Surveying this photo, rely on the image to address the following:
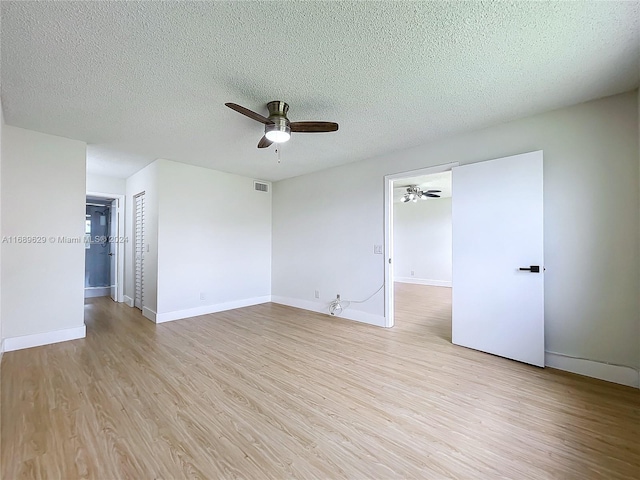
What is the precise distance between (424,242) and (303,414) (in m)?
7.28

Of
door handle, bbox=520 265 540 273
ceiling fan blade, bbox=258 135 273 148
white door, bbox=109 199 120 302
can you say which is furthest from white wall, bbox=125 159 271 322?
door handle, bbox=520 265 540 273

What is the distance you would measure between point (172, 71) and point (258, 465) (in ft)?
8.79

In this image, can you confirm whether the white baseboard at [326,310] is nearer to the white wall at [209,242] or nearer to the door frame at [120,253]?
the white wall at [209,242]

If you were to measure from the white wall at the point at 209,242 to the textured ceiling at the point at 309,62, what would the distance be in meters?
1.47

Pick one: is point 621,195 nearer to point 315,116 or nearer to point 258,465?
point 315,116

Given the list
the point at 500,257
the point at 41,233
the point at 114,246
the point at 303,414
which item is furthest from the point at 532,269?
the point at 114,246

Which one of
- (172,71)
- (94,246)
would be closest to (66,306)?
(172,71)

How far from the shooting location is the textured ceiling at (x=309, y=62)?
155cm

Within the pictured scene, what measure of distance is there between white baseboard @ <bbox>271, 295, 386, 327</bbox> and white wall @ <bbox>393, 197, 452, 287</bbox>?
4.61 metres

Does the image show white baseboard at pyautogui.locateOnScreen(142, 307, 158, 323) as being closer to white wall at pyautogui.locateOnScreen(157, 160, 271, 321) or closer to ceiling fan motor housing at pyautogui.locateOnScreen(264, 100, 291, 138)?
white wall at pyautogui.locateOnScreen(157, 160, 271, 321)

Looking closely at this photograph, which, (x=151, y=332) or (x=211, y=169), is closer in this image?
(x=151, y=332)

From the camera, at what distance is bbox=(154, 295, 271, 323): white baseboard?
4.21 meters

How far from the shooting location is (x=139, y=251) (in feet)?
16.4

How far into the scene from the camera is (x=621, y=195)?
2371mm
